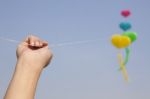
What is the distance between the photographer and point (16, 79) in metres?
2.02

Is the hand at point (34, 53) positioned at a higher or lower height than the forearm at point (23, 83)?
higher

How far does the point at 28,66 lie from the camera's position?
7.00 feet

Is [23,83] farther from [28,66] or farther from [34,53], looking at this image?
[34,53]

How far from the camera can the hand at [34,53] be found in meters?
2.16

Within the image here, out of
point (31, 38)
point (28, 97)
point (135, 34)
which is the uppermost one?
point (31, 38)

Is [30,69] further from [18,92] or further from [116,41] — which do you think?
[116,41]

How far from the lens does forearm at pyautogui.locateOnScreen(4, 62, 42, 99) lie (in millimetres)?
1928

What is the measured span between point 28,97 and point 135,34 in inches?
225

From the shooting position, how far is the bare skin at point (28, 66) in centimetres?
194

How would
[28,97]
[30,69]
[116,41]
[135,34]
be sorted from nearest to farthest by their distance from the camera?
[28,97] → [30,69] → [116,41] → [135,34]

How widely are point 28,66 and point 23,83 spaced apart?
0.52 feet

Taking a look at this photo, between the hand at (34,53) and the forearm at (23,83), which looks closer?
the forearm at (23,83)

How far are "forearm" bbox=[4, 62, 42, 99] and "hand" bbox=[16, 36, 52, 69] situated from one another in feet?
0.13

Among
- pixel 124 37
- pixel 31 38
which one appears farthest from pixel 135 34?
pixel 31 38
